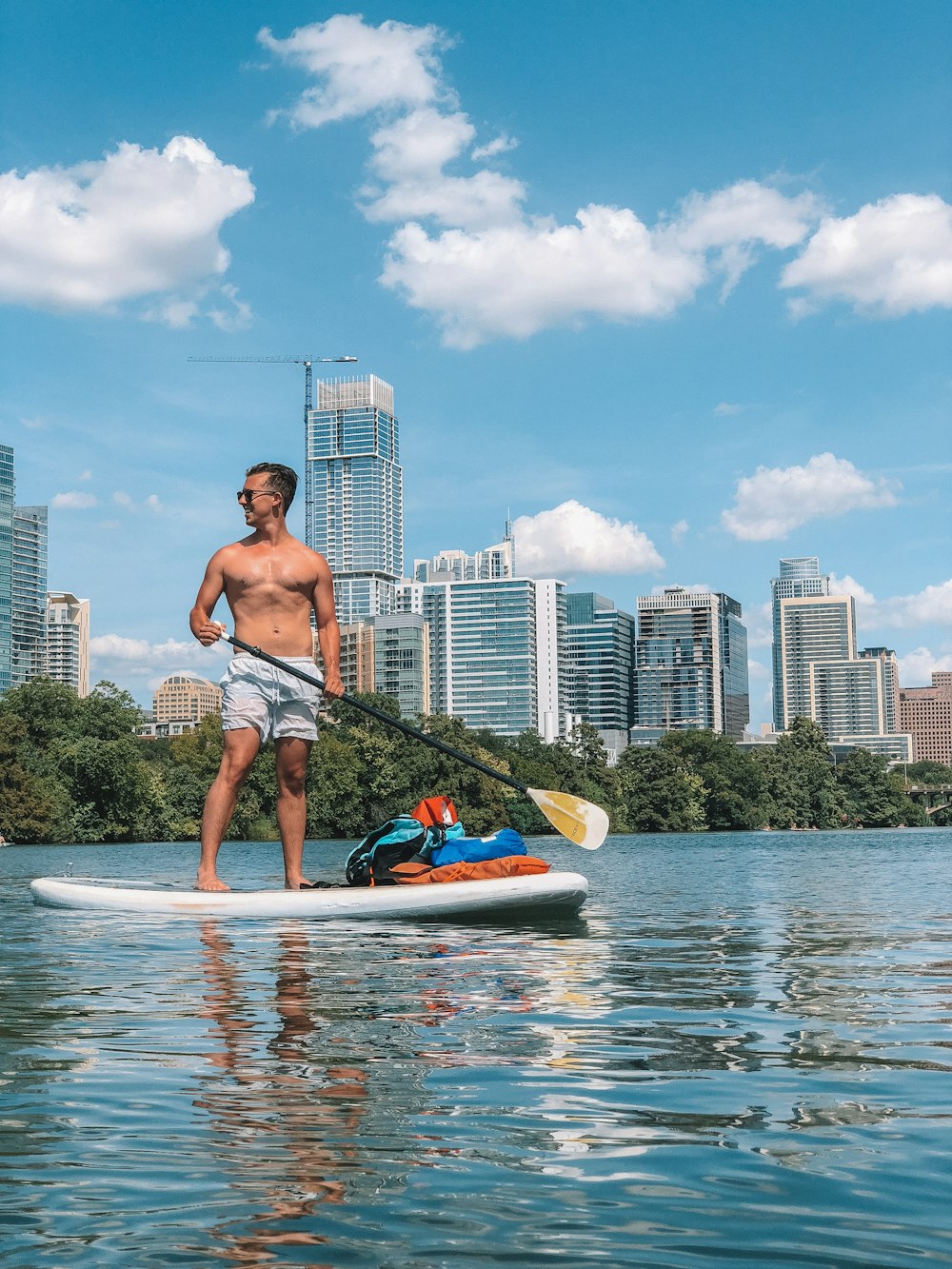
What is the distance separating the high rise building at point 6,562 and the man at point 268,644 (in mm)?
168526

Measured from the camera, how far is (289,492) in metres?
10.5

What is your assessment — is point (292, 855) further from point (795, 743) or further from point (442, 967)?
point (795, 743)

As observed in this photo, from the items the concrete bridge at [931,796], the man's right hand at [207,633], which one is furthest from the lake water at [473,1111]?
the concrete bridge at [931,796]

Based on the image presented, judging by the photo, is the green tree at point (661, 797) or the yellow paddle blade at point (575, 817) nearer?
the yellow paddle blade at point (575, 817)

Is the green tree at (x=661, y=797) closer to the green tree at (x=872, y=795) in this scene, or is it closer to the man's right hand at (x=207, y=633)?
the green tree at (x=872, y=795)

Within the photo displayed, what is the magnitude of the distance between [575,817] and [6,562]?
184 m

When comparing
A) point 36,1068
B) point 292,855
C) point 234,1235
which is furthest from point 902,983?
point 292,855

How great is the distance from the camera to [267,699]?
33.4 ft

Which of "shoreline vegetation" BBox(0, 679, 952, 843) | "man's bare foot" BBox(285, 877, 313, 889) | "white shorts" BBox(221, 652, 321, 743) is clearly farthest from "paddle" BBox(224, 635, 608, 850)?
"shoreline vegetation" BBox(0, 679, 952, 843)

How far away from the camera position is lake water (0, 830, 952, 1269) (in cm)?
254

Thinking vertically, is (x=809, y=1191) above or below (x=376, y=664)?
below

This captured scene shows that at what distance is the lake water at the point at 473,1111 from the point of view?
254 centimetres

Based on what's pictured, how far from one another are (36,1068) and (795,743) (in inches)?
4645

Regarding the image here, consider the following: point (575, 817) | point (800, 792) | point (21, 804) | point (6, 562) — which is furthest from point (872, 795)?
point (6, 562)
